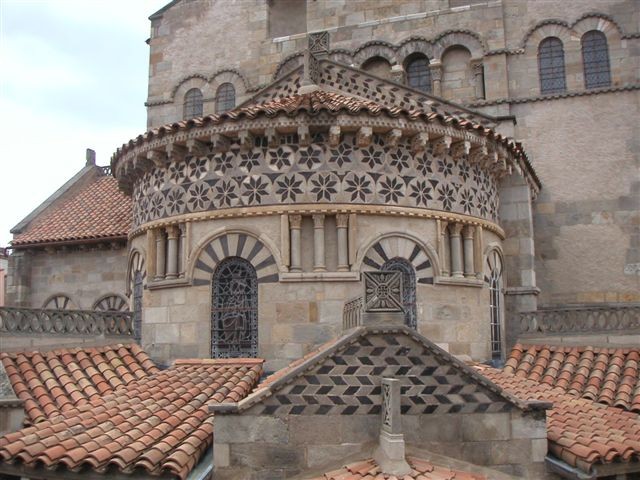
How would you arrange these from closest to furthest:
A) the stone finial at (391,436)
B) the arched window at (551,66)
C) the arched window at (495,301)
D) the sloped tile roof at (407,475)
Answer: the sloped tile roof at (407,475) → the stone finial at (391,436) → the arched window at (495,301) → the arched window at (551,66)

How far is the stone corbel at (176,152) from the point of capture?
547 inches

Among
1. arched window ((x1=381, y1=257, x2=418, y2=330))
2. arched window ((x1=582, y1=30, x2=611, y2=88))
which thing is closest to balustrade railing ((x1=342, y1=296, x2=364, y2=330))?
arched window ((x1=381, y1=257, x2=418, y2=330))

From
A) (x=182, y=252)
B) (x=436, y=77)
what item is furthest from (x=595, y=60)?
(x=182, y=252)

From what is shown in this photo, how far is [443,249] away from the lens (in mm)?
13711

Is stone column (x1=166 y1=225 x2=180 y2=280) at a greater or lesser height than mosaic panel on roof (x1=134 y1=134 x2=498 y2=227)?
lesser

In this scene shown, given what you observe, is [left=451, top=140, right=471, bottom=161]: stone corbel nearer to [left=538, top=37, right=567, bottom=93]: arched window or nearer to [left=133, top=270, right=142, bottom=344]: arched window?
[left=133, top=270, right=142, bottom=344]: arched window

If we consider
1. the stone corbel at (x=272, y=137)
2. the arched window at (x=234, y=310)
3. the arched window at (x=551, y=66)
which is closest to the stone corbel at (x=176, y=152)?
the stone corbel at (x=272, y=137)

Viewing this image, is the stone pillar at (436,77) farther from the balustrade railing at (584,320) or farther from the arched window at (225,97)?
the balustrade railing at (584,320)

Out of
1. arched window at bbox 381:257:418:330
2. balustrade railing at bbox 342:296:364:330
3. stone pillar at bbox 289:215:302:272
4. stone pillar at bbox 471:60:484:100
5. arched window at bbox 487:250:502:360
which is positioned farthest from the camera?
stone pillar at bbox 471:60:484:100

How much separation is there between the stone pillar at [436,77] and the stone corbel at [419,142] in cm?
819

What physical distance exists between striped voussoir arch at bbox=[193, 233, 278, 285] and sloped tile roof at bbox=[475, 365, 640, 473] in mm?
4414

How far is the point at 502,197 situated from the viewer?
16.8m

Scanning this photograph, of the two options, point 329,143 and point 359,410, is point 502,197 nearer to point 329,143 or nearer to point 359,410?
point 329,143

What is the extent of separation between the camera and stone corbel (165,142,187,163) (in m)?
13.9
